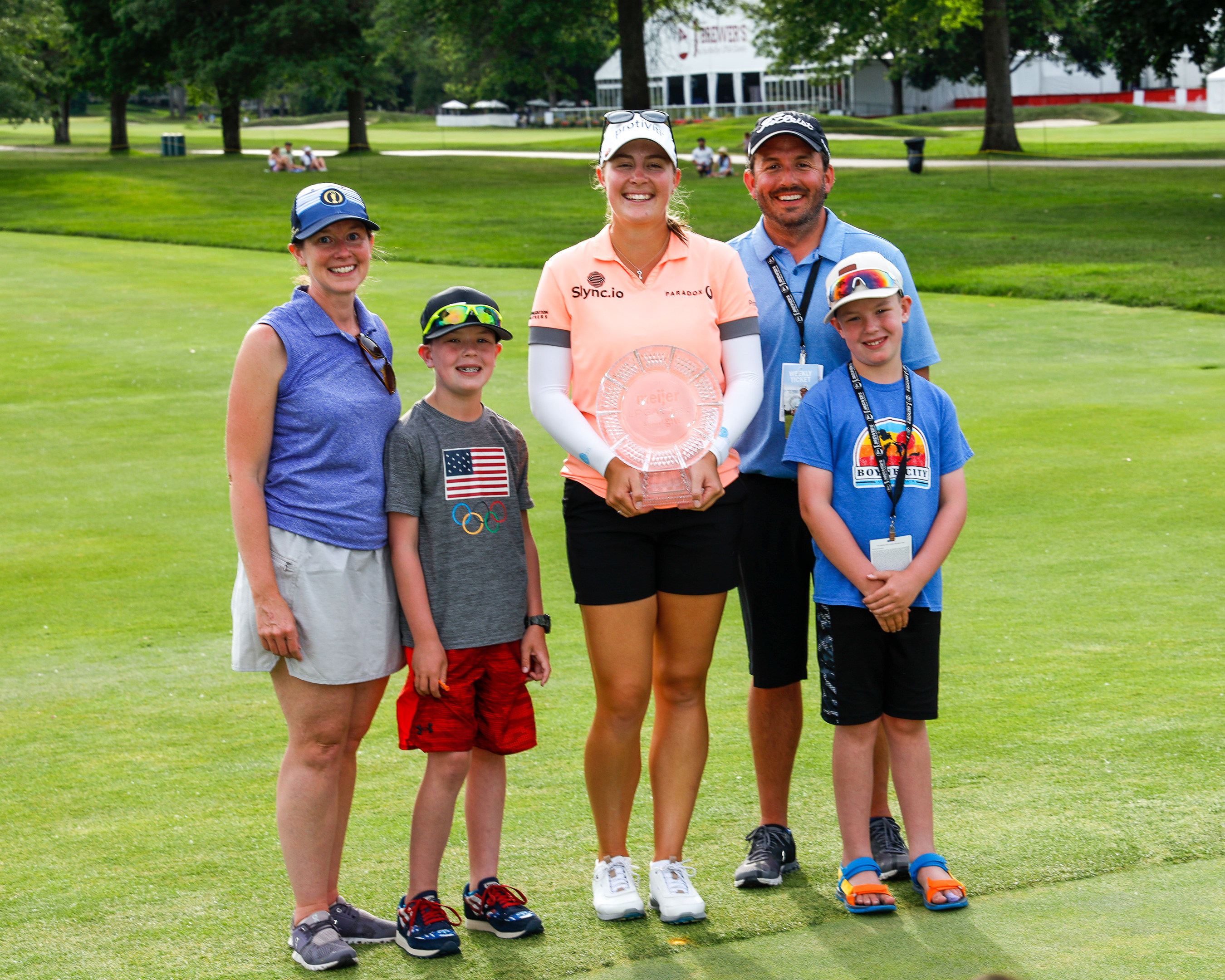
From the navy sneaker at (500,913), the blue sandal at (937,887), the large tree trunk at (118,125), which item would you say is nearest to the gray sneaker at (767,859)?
the blue sandal at (937,887)

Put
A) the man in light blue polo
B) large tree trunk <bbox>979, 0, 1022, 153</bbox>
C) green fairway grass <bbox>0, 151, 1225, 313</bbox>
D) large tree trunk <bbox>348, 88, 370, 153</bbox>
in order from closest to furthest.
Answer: the man in light blue polo < green fairway grass <bbox>0, 151, 1225, 313</bbox> < large tree trunk <bbox>979, 0, 1022, 153</bbox> < large tree trunk <bbox>348, 88, 370, 153</bbox>

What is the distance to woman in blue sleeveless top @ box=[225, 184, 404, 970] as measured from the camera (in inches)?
137

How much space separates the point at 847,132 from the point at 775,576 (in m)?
53.3

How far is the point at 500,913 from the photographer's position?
365cm

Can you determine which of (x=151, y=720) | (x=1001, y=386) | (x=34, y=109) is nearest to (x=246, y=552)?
(x=151, y=720)

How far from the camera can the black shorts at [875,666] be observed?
383cm

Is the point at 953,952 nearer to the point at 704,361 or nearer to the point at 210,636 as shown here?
the point at 704,361

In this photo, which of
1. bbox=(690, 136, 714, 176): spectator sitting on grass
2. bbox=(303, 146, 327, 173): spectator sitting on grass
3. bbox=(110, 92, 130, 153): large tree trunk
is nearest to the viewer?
bbox=(690, 136, 714, 176): spectator sitting on grass

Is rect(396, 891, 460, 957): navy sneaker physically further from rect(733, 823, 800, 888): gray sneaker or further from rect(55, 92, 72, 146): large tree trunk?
rect(55, 92, 72, 146): large tree trunk

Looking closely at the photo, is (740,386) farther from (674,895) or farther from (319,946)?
(319,946)

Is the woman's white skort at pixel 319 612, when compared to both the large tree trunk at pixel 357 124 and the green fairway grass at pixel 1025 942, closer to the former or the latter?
the green fairway grass at pixel 1025 942

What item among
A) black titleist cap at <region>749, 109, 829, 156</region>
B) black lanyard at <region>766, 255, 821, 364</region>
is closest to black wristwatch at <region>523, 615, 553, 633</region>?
black lanyard at <region>766, 255, 821, 364</region>

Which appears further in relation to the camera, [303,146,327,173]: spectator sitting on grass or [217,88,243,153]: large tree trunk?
[217,88,243,153]: large tree trunk

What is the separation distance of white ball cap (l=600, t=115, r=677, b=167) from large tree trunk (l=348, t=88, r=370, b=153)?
153ft
